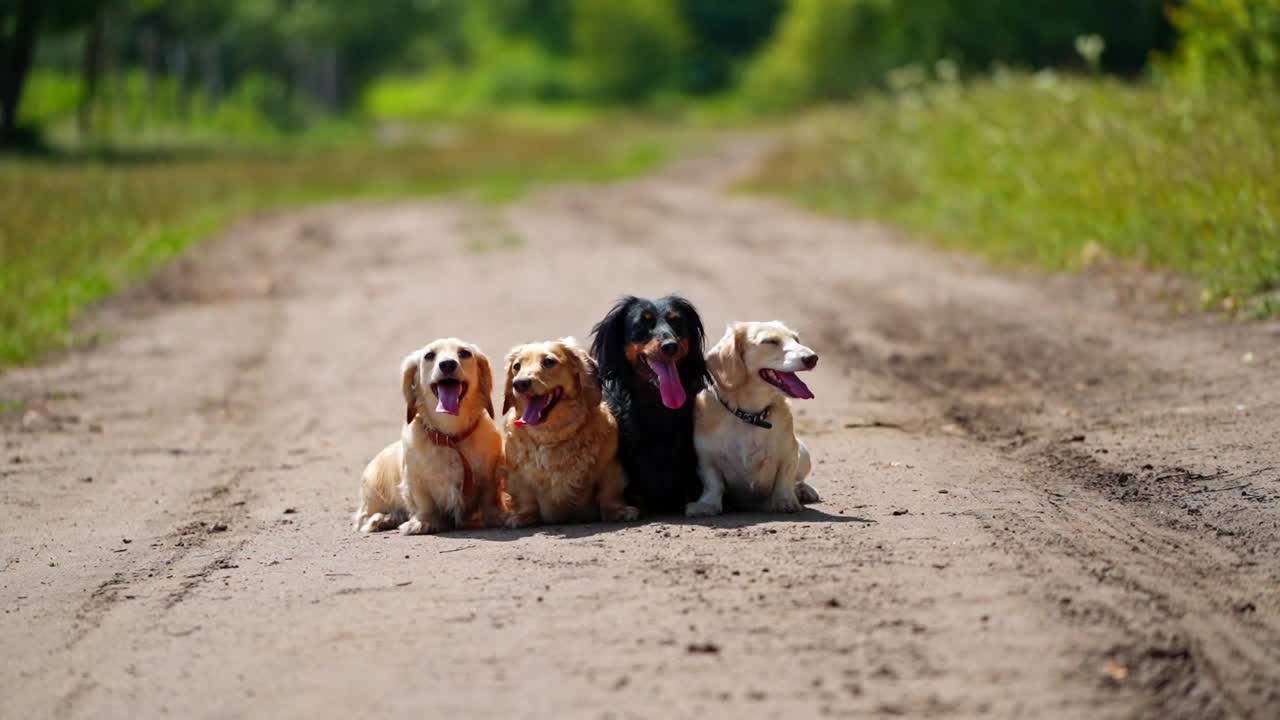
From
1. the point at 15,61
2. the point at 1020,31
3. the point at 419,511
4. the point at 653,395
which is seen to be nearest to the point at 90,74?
the point at 15,61

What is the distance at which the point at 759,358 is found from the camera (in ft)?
25.6

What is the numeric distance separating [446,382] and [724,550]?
165 cm

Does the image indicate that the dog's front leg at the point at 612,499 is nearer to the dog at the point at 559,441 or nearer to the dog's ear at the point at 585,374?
the dog at the point at 559,441

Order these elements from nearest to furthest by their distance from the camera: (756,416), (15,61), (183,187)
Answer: (756,416)
(183,187)
(15,61)

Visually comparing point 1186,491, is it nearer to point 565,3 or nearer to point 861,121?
point 861,121

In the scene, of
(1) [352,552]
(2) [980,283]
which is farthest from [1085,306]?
(1) [352,552]

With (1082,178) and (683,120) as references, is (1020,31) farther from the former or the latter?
(683,120)

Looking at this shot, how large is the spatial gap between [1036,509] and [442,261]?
1453 centimetres

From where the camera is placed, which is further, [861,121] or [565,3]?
[565,3]

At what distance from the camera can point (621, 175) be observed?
38.0m

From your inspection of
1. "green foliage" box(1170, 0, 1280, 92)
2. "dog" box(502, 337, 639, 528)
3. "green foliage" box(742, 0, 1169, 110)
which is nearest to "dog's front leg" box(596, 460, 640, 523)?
"dog" box(502, 337, 639, 528)

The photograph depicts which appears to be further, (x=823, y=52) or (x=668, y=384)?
(x=823, y=52)

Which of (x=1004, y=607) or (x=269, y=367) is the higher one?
(x=1004, y=607)

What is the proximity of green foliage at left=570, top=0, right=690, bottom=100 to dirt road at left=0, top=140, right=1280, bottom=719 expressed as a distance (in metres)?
66.2
